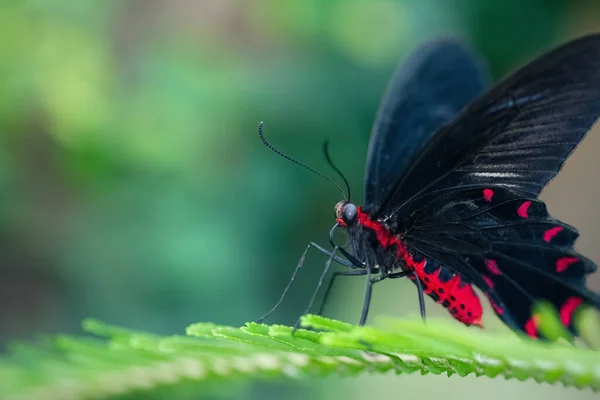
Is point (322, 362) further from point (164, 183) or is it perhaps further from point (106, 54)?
point (106, 54)

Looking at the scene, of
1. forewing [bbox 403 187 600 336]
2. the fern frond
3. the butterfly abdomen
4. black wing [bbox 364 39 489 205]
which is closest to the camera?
the fern frond

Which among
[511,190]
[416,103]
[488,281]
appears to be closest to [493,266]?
[488,281]

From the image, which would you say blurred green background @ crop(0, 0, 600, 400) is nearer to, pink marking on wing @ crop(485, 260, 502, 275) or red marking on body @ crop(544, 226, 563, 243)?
pink marking on wing @ crop(485, 260, 502, 275)

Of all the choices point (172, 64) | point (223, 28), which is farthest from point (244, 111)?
point (223, 28)

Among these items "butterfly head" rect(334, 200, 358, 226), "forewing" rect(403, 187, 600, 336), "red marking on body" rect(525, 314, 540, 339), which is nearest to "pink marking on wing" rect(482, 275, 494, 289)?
"forewing" rect(403, 187, 600, 336)

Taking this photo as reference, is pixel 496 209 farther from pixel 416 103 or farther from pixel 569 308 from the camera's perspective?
pixel 416 103

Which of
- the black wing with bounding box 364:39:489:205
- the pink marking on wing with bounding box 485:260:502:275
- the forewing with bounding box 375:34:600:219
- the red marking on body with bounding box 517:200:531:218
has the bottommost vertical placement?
the pink marking on wing with bounding box 485:260:502:275

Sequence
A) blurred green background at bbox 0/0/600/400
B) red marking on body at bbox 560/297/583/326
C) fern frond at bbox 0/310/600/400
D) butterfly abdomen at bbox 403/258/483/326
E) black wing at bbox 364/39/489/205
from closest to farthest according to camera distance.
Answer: fern frond at bbox 0/310/600/400 → red marking on body at bbox 560/297/583/326 → butterfly abdomen at bbox 403/258/483/326 → black wing at bbox 364/39/489/205 → blurred green background at bbox 0/0/600/400

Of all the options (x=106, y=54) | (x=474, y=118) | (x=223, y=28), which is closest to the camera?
(x=474, y=118)
